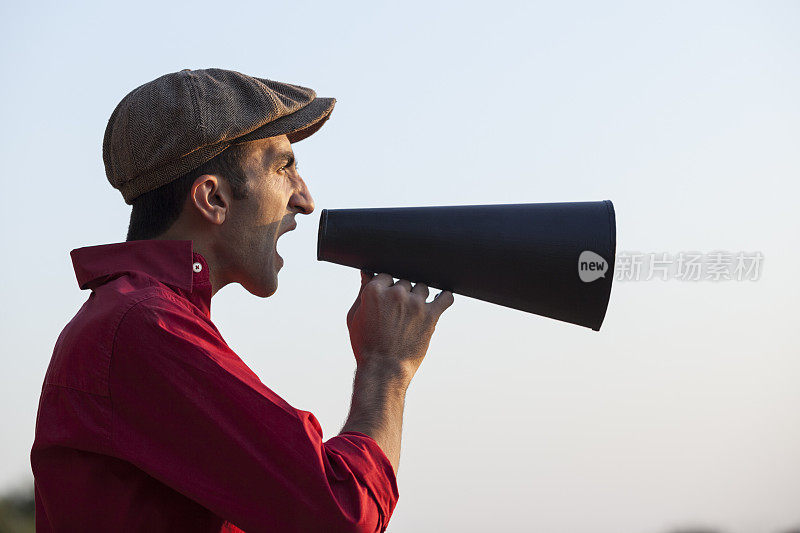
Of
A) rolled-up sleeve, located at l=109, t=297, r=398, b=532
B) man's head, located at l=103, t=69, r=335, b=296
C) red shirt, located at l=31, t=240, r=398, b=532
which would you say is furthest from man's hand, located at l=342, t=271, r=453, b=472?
man's head, located at l=103, t=69, r=335, b=296

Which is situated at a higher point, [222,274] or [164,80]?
[164,80]

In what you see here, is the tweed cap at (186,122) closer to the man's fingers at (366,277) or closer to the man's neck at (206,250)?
the man's neck at (206,250)

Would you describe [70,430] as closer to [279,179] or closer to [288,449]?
[288,449]

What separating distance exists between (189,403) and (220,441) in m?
0.12

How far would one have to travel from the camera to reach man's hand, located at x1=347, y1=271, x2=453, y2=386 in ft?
9.49

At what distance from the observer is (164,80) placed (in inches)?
122

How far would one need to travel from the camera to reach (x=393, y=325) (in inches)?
116

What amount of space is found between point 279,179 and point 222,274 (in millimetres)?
380

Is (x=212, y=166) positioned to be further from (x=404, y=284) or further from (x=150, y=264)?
(x=404, y=284)

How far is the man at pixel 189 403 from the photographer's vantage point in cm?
230

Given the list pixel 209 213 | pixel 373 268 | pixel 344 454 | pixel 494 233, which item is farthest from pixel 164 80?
pixel 344 454

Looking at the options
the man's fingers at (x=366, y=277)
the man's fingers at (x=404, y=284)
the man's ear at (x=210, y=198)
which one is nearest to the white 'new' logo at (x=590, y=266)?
the man's fingers at (x=404, y=284)

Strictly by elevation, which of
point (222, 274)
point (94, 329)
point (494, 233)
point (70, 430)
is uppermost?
point (494, 233)

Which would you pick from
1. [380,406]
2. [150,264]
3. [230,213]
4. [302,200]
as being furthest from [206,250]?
[380,406]
